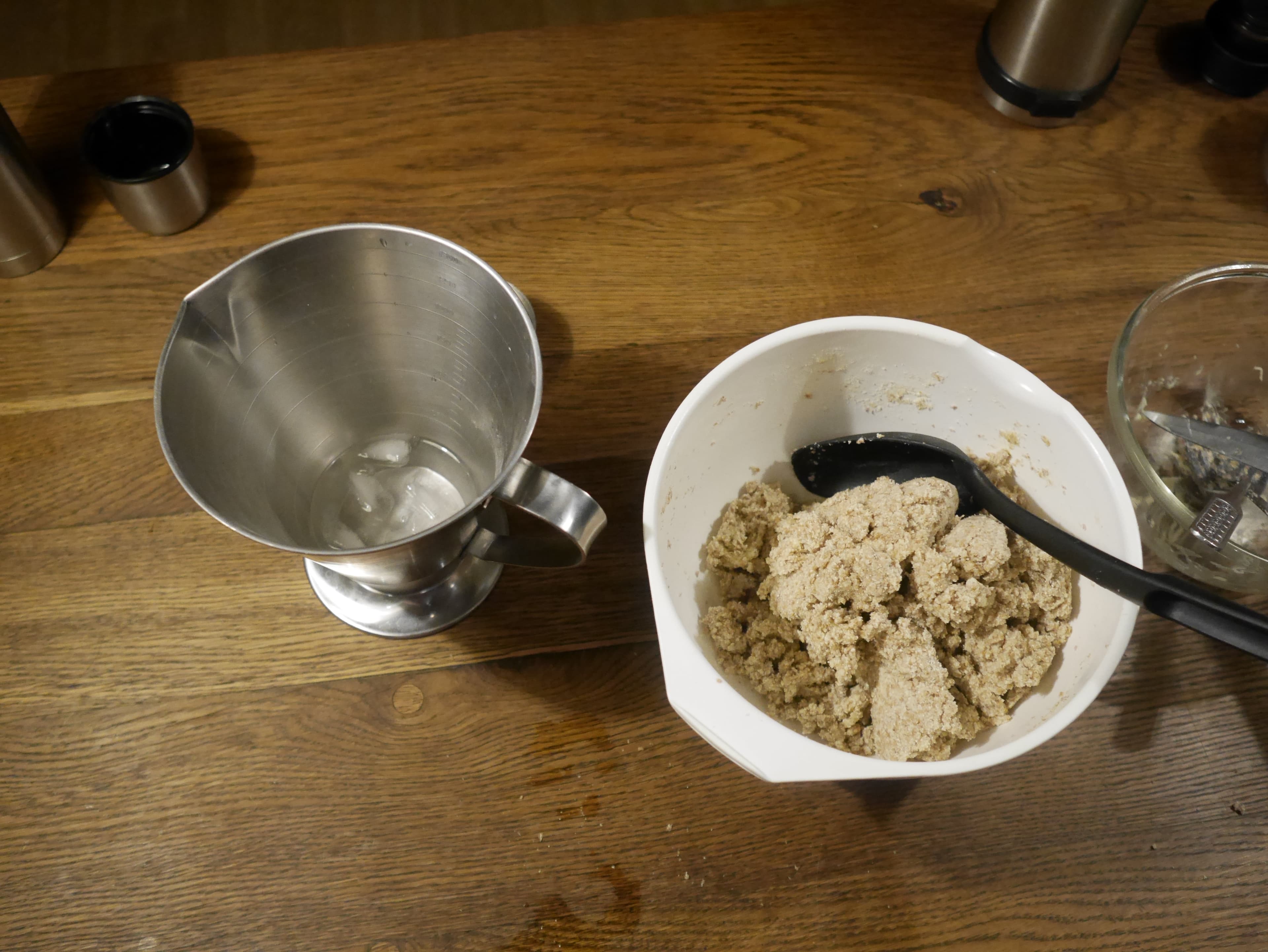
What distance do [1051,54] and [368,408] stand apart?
31.5 inches

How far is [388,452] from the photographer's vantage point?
31.9 inches

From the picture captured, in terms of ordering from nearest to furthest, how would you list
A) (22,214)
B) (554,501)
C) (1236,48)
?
(554,501), (22,214), (1236,48)

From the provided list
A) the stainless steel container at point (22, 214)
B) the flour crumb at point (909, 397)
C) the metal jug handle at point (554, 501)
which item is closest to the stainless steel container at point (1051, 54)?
the flour crumb at point (909, 397)

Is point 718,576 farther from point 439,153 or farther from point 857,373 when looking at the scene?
point 439,153

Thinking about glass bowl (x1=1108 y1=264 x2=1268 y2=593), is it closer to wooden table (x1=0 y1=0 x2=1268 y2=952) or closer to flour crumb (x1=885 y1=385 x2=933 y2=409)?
wooden table (x1=0 y1=0 x2=1268 y2=952)

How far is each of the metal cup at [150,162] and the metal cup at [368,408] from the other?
302 millimetres

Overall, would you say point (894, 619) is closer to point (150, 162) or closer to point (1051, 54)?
point (1051, 54)

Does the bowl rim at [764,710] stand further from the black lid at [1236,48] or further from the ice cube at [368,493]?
the black lid at [1236,48]

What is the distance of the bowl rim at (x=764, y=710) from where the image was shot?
1.81ft

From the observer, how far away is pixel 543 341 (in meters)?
0.87

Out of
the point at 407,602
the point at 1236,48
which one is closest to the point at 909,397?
the point at 407,602

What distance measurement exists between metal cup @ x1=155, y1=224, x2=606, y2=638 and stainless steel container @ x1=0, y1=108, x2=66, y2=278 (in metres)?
0.38

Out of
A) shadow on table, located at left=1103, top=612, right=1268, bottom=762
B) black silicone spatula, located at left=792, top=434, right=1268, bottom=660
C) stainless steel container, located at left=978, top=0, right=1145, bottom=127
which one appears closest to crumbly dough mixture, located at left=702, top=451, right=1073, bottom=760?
black silicone spatula, located at left=792, top=434, right=1268, bottom=660

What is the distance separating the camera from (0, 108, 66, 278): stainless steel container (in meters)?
0.82
